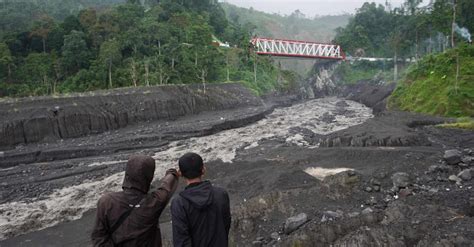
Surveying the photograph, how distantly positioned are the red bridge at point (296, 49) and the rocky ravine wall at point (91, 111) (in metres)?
29.9

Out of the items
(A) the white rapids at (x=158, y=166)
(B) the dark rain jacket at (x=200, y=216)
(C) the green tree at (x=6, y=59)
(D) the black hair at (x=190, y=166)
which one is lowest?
(A) the white rapids at (x=158, y=166)

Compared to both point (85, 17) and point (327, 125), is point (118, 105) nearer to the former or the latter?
point (327, 125)

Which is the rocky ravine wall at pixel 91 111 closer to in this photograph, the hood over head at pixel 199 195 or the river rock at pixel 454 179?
the river rock at pixel 454 179

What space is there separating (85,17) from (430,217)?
50077 mm

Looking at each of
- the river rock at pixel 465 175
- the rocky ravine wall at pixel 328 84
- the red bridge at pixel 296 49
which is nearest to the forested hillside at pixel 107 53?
the red bridge at pixel 296 49

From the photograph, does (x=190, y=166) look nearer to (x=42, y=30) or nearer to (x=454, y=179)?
(x=454, y=179)

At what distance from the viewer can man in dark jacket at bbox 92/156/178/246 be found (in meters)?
3.89

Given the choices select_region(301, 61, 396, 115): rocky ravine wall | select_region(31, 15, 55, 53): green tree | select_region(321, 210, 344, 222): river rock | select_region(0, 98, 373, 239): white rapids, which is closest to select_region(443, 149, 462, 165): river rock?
select_region(0, 98, 373, 239): white rapids

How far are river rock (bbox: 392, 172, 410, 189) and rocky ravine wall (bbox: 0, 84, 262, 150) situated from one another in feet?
79.9

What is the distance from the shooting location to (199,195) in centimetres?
409

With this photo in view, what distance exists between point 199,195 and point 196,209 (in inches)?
5.9

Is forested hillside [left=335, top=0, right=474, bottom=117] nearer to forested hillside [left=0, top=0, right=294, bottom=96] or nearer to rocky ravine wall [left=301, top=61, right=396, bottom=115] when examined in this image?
rocky ravine wall [left=301, top=61, right=396, bottom=115]

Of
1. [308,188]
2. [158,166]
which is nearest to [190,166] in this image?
[308,188]

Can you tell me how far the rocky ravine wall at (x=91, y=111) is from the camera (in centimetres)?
2742
